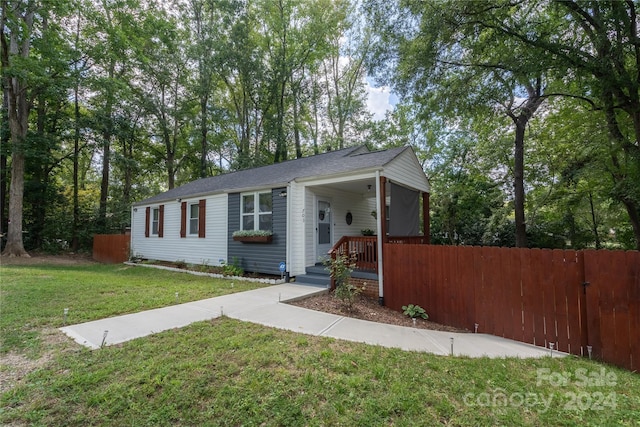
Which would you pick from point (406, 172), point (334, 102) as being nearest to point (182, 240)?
point (406, 172)

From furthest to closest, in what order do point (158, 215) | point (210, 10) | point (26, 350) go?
point (210, 10) → point (158, 215) → point (26, 350)

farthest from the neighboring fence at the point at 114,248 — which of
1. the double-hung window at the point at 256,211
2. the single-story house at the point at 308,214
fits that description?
the double-hung window at the point at 256,211

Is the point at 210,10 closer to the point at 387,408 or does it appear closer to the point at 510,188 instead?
the point at 510,188

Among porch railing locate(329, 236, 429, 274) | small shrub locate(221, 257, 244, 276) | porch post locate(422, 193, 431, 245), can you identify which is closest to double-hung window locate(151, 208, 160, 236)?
small shrub locate(221, 257, 244, 276)

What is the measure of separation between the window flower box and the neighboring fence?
7.92 metres

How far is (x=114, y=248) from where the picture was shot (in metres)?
13.3

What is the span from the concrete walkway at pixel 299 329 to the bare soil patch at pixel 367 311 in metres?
0.35

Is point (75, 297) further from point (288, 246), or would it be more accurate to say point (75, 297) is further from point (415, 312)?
point (415, 312)

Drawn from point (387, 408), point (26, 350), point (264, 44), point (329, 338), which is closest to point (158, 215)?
point (26, 350)

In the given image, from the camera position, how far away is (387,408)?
7.13 feet

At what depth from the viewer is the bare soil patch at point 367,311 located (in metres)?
4.74

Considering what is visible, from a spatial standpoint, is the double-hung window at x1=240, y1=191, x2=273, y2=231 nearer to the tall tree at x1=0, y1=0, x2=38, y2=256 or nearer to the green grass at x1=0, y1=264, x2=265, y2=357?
the green grass at x1=0, y1=264, x2=265, y2=357

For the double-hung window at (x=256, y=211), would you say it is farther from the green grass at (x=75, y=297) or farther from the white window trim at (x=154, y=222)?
the white window trim at (x=154, y=222)

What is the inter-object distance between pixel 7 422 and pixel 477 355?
4.38 metres
